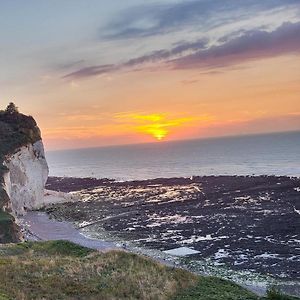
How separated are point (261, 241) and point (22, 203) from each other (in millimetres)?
40539

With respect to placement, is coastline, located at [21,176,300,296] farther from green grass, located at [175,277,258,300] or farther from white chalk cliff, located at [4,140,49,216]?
green grass, located at [175,277,258,300]

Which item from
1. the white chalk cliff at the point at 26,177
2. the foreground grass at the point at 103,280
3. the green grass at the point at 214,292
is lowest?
the green grass at the point at 214,292

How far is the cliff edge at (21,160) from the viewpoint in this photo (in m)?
63.1

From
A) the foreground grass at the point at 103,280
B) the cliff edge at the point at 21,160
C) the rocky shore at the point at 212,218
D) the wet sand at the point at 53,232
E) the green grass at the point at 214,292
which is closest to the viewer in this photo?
the foreground grass at the point at 103,280

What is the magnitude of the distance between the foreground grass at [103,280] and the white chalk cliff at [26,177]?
37.1 metres

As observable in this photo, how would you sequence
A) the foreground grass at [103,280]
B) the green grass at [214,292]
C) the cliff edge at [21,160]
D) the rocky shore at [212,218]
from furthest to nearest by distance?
the cliff edge at [21,160]
the rocky shore at [212,218]
the green grass at [214,292]
the foreground grass at [103,280]

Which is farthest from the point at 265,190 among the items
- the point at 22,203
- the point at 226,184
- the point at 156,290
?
the point at 156,290

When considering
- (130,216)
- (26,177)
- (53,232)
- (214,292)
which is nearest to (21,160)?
(26,177)

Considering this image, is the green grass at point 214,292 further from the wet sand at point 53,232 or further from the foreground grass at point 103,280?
the wet sand at point 53,232

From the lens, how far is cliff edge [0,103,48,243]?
207 feet

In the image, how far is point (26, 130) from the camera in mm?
70562

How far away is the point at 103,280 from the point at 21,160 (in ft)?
Result: 159

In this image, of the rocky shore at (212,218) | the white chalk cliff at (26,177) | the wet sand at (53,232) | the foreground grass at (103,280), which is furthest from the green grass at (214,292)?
the white chalk cliff at (26,177)

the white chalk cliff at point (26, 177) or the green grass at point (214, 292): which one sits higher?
the white chalk cliff at point (26, 177)
